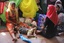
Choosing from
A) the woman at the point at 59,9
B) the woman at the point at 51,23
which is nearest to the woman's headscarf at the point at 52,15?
the woman at the point at 51,23

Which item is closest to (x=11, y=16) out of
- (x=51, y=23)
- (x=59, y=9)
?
(x=51, y=23)

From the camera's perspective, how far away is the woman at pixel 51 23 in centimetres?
425

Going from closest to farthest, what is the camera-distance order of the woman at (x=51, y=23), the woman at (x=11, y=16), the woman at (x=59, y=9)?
the woman at (x=51, y=23) < the woman at (x=11, y=16) < the woman at (x=59, y=9)

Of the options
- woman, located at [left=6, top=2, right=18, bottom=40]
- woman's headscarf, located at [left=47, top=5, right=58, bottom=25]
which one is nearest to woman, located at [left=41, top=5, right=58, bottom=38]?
woman's headscarf, located at [left=47, top=5, right=58, bottom=25]

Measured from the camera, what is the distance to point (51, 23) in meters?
4.25

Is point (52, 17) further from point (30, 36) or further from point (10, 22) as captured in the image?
point (10, 22)

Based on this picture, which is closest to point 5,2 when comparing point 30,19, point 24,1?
point 24,1

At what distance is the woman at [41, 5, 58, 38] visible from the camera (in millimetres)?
4250

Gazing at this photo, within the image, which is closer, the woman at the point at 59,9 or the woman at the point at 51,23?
the woman at the point at 51,23

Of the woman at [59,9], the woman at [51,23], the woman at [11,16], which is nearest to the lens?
the woman at [51,23]

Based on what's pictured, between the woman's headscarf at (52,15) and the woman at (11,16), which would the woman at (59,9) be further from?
the woman at (11,16)

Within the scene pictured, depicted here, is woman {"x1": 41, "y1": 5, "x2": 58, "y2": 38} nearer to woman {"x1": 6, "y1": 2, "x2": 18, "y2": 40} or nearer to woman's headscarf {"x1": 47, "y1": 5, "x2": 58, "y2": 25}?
woman's headscarf {"x1": 47, "y1": 5, "x2": 58, "y2": 25}

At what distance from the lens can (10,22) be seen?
184 inches

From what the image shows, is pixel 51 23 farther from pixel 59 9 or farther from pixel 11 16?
pixel 11 16
